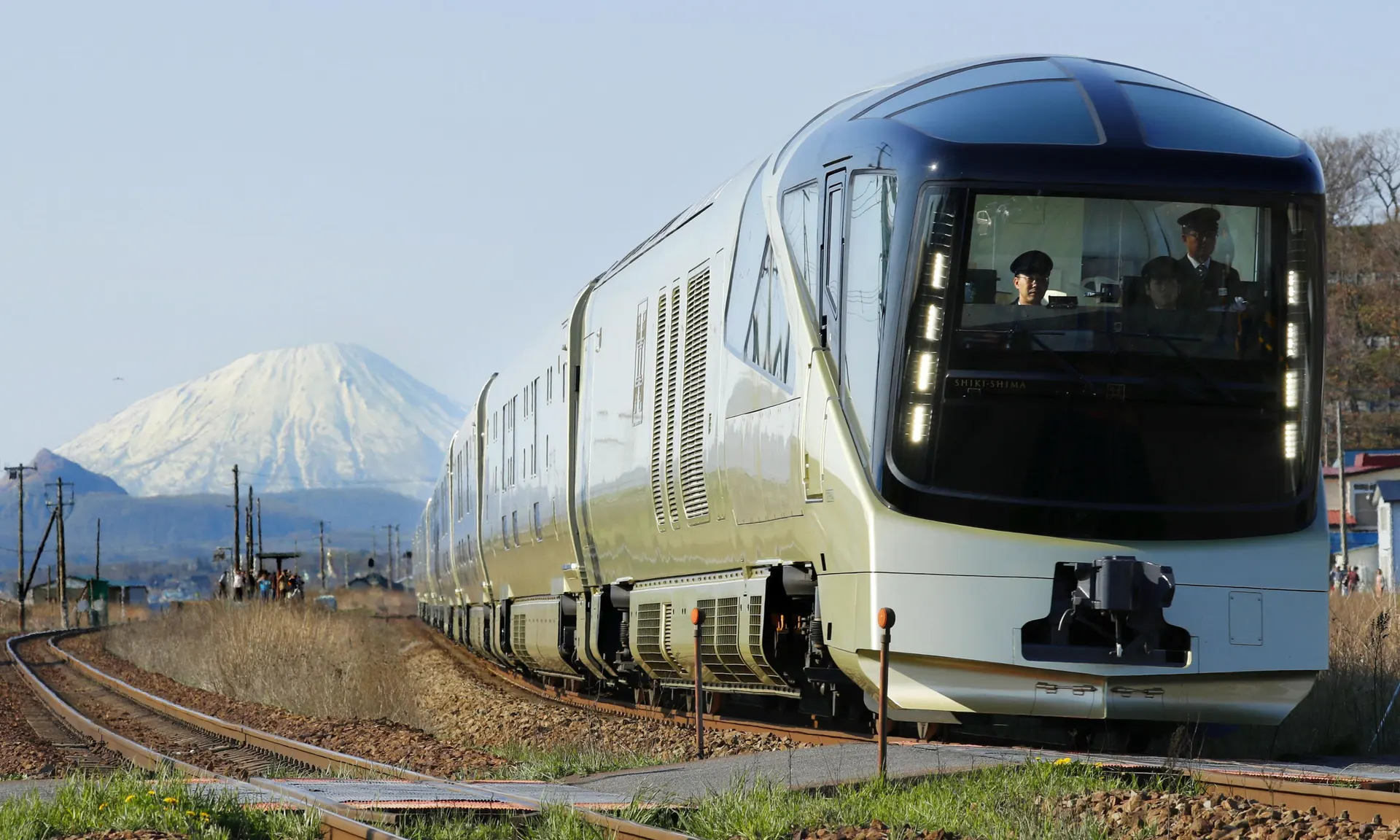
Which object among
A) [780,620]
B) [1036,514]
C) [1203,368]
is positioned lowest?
[780,620]

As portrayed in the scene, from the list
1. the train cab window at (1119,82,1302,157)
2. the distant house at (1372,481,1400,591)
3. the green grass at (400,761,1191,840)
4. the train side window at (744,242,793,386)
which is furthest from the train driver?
the distant house at (1372,481,1400,591)

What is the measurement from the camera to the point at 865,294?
970 centimetres

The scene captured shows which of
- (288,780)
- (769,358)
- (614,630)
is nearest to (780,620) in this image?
(769,358)

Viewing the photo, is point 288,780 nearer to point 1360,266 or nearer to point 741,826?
point 741,826

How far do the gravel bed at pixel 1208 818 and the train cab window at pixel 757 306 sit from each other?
11.5 ft

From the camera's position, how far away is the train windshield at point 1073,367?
9352mm

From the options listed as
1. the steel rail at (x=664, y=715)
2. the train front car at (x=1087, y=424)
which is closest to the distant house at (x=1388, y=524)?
the steel rail at (x=664, y=715)

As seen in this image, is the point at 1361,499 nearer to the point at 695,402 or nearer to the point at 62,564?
the point at 695,402

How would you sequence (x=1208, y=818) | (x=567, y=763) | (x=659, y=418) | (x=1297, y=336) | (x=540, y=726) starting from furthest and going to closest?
(x=540, y=726) → (x=659, y=418) → (x=567, y=763) → (x=1297, y=336) → (x=1208, y=818)

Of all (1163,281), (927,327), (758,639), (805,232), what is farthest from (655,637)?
(1163,281)

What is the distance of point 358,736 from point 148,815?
735 centimetres

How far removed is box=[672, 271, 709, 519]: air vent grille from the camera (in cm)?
1227

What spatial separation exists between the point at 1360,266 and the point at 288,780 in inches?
2625

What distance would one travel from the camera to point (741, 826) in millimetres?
7754
